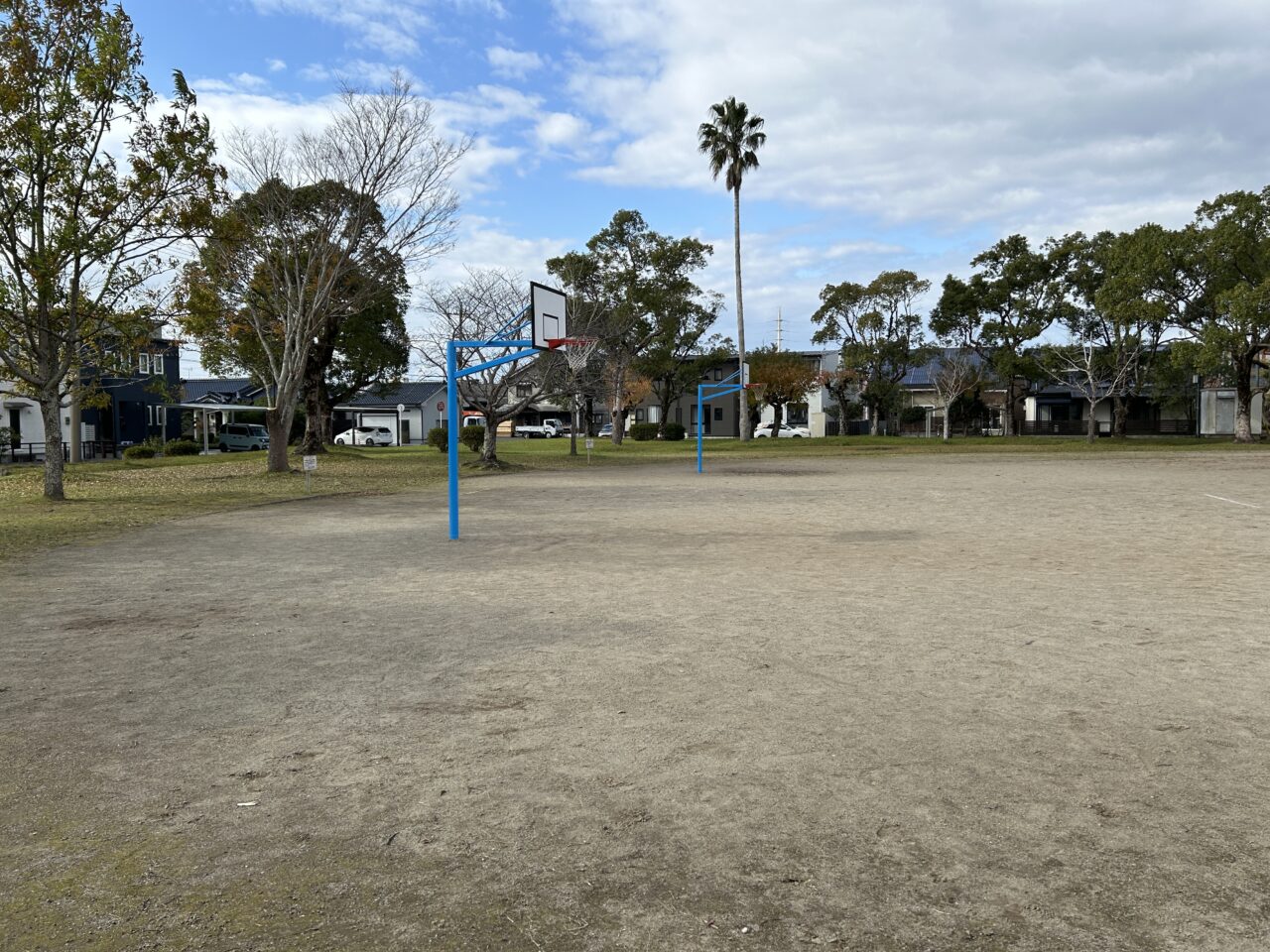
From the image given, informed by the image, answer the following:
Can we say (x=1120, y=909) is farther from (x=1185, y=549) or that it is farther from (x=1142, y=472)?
(x=1142, y=472)

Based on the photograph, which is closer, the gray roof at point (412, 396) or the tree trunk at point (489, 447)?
the tree trunk at point (489, 447)

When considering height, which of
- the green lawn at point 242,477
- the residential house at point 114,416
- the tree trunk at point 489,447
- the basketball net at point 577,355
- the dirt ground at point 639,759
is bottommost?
the dirt ground at point 639,759

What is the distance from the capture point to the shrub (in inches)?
1513

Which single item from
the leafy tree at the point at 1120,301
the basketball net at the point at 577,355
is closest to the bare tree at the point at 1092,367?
the leafy tree at the point at 1120,301

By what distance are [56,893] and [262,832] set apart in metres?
0.68

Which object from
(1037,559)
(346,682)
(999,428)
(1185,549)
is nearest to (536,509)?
(1037,559)

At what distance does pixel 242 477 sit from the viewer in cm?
2539

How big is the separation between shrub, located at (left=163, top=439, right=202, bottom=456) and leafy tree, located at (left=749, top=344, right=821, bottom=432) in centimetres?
3077

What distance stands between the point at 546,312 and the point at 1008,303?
39.4 meters

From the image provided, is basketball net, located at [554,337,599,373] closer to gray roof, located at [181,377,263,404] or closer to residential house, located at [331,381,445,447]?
gray roof, located at [181,377,263,404]

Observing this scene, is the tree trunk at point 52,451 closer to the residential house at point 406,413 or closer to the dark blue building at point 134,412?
the dark blue building at point 134,412

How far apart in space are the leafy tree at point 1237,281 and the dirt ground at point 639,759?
117 feet

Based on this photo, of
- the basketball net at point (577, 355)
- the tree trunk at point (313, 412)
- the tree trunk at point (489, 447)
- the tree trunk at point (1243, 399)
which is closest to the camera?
the tree trunk at point (489, 447)

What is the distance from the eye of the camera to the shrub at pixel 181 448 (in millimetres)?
38438
